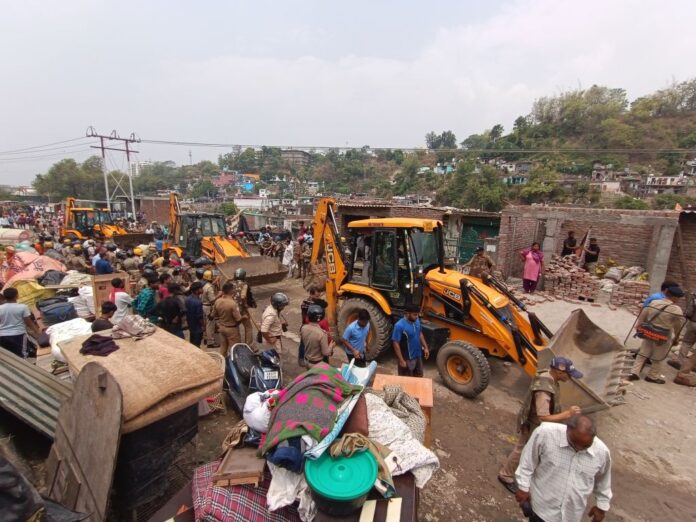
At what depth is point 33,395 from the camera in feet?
10.5

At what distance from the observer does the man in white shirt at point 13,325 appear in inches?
182

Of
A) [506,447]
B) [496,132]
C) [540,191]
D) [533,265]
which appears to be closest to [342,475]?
[506,447]

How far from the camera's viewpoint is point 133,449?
2.48 m

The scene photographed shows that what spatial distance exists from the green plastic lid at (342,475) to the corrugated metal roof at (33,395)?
2548 mm

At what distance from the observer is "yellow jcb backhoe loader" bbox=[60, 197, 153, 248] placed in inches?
580

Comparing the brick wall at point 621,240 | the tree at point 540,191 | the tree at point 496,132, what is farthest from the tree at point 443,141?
the brick wall at point 621,240

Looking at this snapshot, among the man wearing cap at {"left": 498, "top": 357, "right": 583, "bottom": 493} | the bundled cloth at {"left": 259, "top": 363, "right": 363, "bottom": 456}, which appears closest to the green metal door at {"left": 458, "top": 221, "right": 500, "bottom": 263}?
the man wearing cap at {"left": 498, "top": 357, "right": 583, "bottom": 493}

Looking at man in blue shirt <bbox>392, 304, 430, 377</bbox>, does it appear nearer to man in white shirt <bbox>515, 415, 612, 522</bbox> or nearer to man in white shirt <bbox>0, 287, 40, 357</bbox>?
man in white shirt <bbox>515, 415, 612, 522</bbox>

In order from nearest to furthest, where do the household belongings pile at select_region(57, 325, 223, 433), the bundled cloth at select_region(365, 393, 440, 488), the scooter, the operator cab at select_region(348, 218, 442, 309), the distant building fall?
the bundled cloth at select_region(365, 393, 440, 488)
the household belongings pile at select_region(57, 325, 223, 433)
the scooter
the operator cab at select_region(348, 218, 442, 309)
the distant building

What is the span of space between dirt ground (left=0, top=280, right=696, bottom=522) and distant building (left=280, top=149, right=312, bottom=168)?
129 meters

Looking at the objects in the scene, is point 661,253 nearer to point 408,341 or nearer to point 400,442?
point 408,341

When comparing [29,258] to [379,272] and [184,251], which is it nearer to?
[184,251]

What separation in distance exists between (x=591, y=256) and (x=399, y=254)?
7966 mm

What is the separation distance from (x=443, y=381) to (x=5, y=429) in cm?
509
